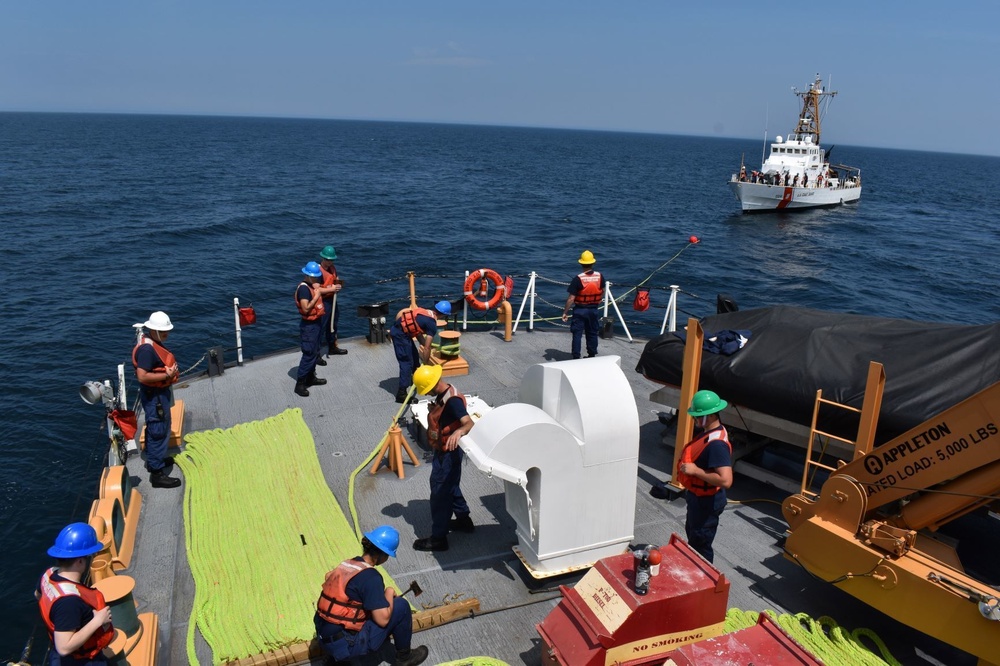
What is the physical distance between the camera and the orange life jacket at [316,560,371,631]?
4.28 m

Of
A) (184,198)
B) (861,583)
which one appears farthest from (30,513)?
(184,198)

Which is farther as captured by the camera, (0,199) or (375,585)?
(0,199)

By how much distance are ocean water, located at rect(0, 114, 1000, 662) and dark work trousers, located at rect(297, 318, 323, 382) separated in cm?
254

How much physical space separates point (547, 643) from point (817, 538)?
242 cm

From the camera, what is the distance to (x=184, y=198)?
48375 mm

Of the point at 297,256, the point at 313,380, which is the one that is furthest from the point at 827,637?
the point at 297,256

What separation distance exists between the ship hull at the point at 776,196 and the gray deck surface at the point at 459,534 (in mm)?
53006

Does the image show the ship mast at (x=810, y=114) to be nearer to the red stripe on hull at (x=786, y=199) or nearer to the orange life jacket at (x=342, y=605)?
the red stripe on hull at (x=786, y=199)

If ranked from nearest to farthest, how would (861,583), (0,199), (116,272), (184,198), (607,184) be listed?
(861,583), (116,272), (0,199), (184,198), (607,184)

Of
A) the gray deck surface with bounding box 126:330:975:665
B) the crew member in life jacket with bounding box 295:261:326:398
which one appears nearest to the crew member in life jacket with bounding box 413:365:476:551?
the gray deck surface with bounding box 126:330:975:665

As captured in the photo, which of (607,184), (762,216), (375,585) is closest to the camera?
(375,585)

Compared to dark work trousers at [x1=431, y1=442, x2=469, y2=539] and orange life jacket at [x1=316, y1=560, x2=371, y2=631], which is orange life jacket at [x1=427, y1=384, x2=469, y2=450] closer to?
dark work trousers at [x1=431, y1=442, x2=469, y2=539]

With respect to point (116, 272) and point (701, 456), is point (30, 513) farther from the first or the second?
point (116, 272)

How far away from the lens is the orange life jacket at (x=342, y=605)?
14.0ft
